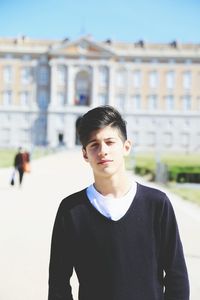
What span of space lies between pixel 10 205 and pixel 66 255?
26.3 feet

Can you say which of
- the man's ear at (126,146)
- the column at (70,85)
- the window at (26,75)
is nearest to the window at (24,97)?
the window at (26,75)

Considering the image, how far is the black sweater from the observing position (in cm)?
196

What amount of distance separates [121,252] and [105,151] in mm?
460

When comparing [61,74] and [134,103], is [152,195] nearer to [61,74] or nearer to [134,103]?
[61,74]

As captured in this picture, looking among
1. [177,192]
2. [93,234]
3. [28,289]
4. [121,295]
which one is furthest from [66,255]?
[177,192]

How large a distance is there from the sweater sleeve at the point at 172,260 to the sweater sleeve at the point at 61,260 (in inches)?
17.2

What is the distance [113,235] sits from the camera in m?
1.97

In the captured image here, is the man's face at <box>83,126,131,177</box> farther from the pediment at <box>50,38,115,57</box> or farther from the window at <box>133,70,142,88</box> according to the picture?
the window at <box>133,70,142,88</box>

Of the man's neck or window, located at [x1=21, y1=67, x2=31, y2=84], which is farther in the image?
window, located at [x1=21, y1=67, x2=31, y2=84]

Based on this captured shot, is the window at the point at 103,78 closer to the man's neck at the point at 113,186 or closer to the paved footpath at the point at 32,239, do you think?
the paved footpath at the point at 32,239

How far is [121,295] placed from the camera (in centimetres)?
194

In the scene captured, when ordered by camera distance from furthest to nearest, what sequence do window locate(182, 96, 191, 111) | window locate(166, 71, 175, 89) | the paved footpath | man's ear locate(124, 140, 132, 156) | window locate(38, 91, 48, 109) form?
window locate(182, 96, 191, 111)
window locate(166, 71, 175, 89)
window locate(38, 91, 48, 109)
the paved footpath
man's ear locate(124, 140, 132, 156)

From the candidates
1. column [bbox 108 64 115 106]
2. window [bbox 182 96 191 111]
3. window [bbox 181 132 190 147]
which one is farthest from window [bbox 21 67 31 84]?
window [bbox 181 132 190 147]

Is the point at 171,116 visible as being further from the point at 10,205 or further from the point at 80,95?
the point at 10,205
